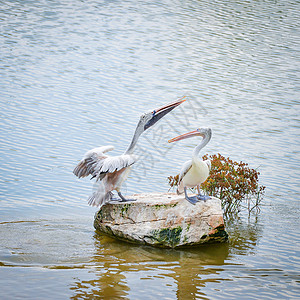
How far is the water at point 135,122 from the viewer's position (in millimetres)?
6324

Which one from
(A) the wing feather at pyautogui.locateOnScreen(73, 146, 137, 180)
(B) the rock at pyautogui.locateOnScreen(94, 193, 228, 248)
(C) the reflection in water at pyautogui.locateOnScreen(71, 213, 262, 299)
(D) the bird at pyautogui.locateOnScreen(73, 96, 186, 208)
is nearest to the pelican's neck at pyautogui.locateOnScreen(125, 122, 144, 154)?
(D) the bird at pyautogui.locateOnScreen(73, 96, 186, 208)

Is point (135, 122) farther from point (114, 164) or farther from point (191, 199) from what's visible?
point (114, 164)

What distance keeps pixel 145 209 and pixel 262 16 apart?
1858cm

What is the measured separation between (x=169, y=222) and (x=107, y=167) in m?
1.12

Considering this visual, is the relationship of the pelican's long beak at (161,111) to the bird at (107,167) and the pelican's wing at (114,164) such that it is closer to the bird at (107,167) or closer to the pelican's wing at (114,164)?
the bird at (107,167)

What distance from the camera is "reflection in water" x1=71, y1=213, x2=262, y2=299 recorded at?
19.4 feet

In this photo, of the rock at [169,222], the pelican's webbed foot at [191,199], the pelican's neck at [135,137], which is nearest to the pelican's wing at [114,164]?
the pelican's neck at [135,137]

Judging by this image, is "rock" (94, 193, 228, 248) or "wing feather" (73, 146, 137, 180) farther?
"rock" (94, 193, 228, 248)

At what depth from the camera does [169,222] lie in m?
7.02

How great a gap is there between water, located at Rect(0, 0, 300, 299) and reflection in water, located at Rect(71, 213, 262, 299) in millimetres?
23

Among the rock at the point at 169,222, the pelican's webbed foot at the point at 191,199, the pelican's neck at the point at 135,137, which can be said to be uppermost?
the pelican's neck at the point at 135,137

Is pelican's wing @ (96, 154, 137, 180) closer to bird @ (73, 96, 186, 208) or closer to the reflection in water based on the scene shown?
bird @ (73, 96, 186, 208)

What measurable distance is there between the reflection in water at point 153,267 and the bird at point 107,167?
0.63m

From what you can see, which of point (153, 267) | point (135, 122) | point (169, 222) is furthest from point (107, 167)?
point (135, 122)
